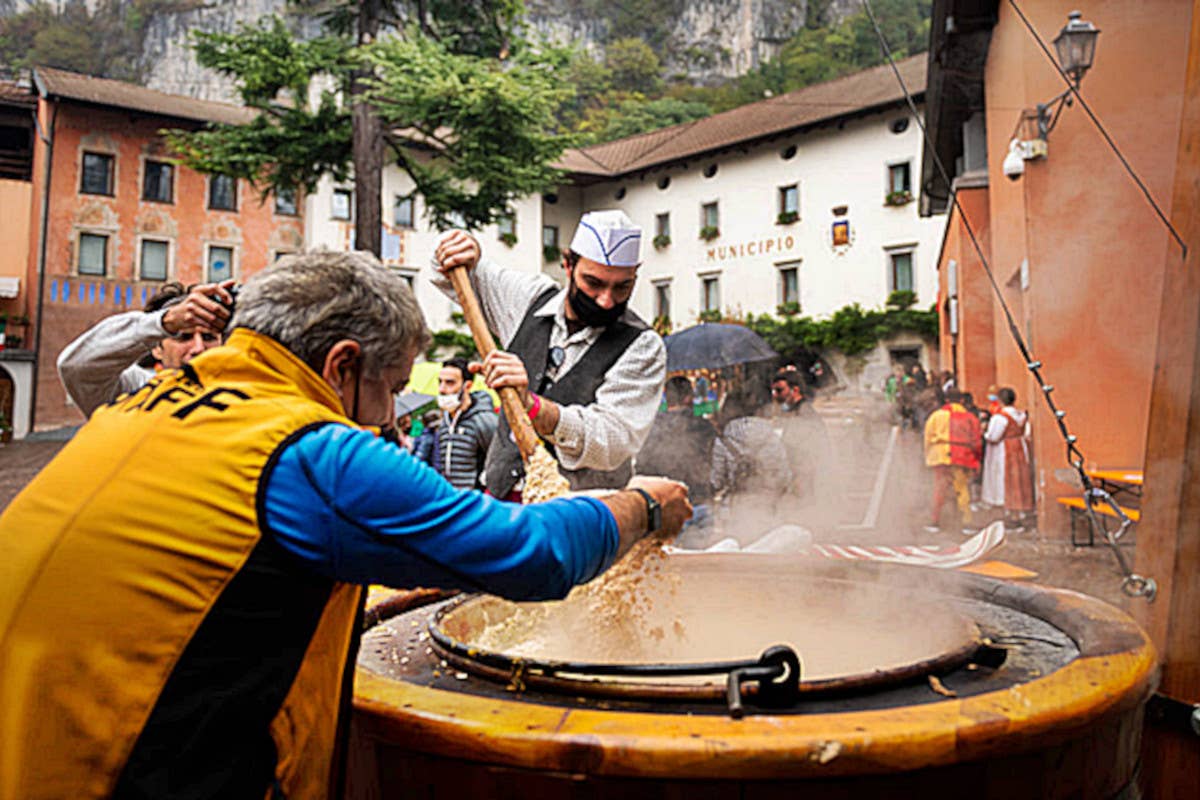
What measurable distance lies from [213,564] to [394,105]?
1305 centimetres

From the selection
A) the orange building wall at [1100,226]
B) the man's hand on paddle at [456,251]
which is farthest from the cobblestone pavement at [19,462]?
the orange building wall at [1100,226]

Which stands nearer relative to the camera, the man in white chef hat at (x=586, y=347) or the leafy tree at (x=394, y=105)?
the man in white chef hat at (x=586, y=347)

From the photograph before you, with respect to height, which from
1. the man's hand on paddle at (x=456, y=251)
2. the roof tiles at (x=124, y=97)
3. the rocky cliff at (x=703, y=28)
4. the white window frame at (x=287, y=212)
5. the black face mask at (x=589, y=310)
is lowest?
the black face mask at (x=589, y=310)

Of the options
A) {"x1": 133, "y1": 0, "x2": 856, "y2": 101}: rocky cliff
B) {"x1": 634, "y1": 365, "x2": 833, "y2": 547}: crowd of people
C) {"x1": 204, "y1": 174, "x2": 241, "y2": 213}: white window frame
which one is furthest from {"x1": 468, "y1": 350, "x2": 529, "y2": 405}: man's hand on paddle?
→ {"x1": 133, "y1": 0, "x2": 856, "y2": 101}: rocky cliff

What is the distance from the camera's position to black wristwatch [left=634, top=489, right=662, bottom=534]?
5.03 feet

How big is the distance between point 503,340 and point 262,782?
80.2 inches

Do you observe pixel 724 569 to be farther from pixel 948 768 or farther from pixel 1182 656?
pixel 948 768

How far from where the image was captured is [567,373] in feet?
9.05

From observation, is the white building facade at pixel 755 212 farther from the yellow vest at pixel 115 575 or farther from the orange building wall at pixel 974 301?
the yellow vest at pixel 115 575

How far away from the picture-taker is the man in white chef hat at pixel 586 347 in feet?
8.34

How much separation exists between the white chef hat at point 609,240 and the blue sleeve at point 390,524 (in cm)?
153

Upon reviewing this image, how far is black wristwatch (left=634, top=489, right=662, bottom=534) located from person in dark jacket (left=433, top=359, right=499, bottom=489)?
3.99 meters

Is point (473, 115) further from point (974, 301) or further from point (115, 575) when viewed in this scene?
point (115, 575)

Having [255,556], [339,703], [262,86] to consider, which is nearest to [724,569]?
[339,703]
